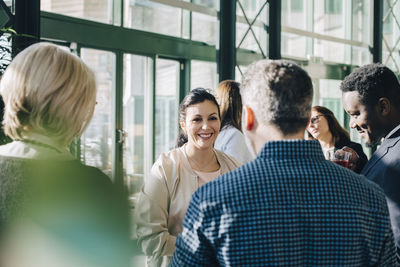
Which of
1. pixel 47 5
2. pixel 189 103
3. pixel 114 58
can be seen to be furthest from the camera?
pixel 114 58

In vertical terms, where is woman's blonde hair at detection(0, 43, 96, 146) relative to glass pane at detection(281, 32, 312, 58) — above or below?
below

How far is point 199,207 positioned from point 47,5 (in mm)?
4932

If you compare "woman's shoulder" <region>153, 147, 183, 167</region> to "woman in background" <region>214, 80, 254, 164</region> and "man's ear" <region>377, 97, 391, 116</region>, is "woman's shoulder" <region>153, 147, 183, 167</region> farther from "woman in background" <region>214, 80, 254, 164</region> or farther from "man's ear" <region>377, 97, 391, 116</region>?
"man's ear" <region>377, 97, 391, 116</region>

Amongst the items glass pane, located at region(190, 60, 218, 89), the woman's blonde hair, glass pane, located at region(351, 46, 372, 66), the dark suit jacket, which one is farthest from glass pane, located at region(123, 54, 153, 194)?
glass pane, located at region(351, 46, 372, 66)

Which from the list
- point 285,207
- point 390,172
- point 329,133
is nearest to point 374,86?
point 390,172

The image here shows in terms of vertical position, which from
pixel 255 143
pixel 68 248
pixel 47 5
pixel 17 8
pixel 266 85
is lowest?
pixel 68 248

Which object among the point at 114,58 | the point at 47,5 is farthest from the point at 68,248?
the point at 114,58

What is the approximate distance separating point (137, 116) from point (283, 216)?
576cm

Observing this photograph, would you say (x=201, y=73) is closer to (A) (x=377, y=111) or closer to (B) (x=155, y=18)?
(B) (x=155, y=18)

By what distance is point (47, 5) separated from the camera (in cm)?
528

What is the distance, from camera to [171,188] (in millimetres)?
2086

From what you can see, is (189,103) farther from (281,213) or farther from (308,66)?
(308,66)

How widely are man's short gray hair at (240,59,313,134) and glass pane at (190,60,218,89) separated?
622cm

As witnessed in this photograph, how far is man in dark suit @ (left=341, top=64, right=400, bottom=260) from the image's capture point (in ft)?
5.38
